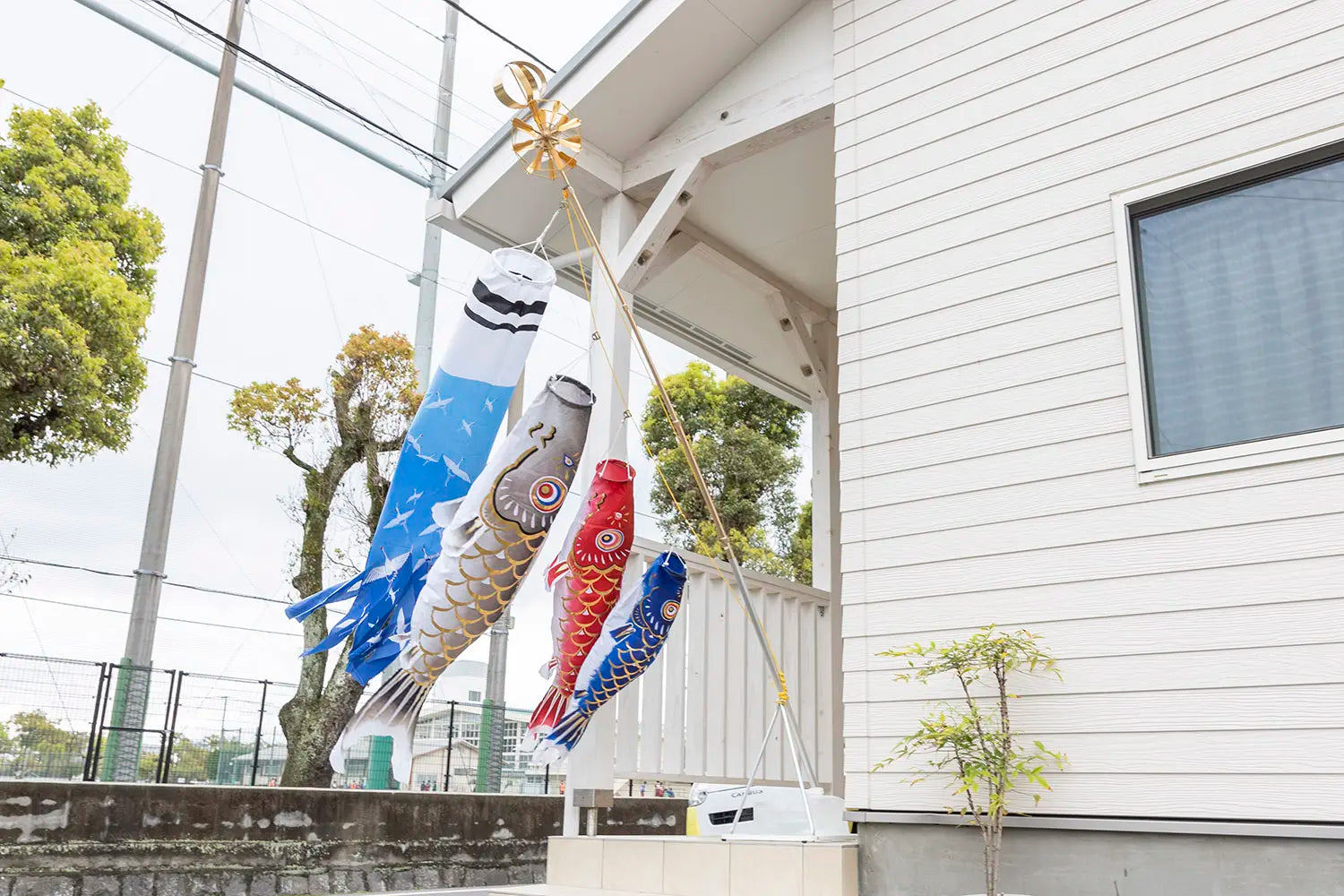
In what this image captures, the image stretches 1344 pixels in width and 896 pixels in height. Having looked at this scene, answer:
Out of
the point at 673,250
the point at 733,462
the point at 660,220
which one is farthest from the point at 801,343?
the point at 733,462

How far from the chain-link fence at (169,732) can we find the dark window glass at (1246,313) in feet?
13.5

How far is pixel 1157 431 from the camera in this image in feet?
10.00

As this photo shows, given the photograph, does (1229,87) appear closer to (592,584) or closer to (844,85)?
(844,85)

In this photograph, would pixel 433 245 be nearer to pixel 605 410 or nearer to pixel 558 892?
pixel 605 410

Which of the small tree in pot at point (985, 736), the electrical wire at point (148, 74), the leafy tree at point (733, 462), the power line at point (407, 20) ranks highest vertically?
the power line at point (407, 20)

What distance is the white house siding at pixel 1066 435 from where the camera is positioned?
2746 millimetres

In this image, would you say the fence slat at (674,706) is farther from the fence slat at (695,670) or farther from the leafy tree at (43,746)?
the leafy tree at (43,746)

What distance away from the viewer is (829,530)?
20.5 feet

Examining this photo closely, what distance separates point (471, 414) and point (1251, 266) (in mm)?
2548

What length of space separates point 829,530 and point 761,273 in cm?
156

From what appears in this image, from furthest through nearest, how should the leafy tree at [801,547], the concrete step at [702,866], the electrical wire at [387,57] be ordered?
the leafy tree at [801,547], the electrical wire at [387,57], the concrete step at [702,866]

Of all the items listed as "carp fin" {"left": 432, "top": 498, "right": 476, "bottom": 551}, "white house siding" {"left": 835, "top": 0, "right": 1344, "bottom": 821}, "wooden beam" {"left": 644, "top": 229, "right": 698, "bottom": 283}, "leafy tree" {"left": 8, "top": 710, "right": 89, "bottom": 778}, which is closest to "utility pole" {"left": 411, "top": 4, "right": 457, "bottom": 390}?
"leafy tree" {"left": 8, "top": 710, "right": 89, "bottom": 778}

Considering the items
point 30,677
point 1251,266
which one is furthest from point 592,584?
point 30,677

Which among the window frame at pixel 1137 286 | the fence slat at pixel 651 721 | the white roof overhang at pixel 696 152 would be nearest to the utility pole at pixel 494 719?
the white roof overhang at pixel 696 152
